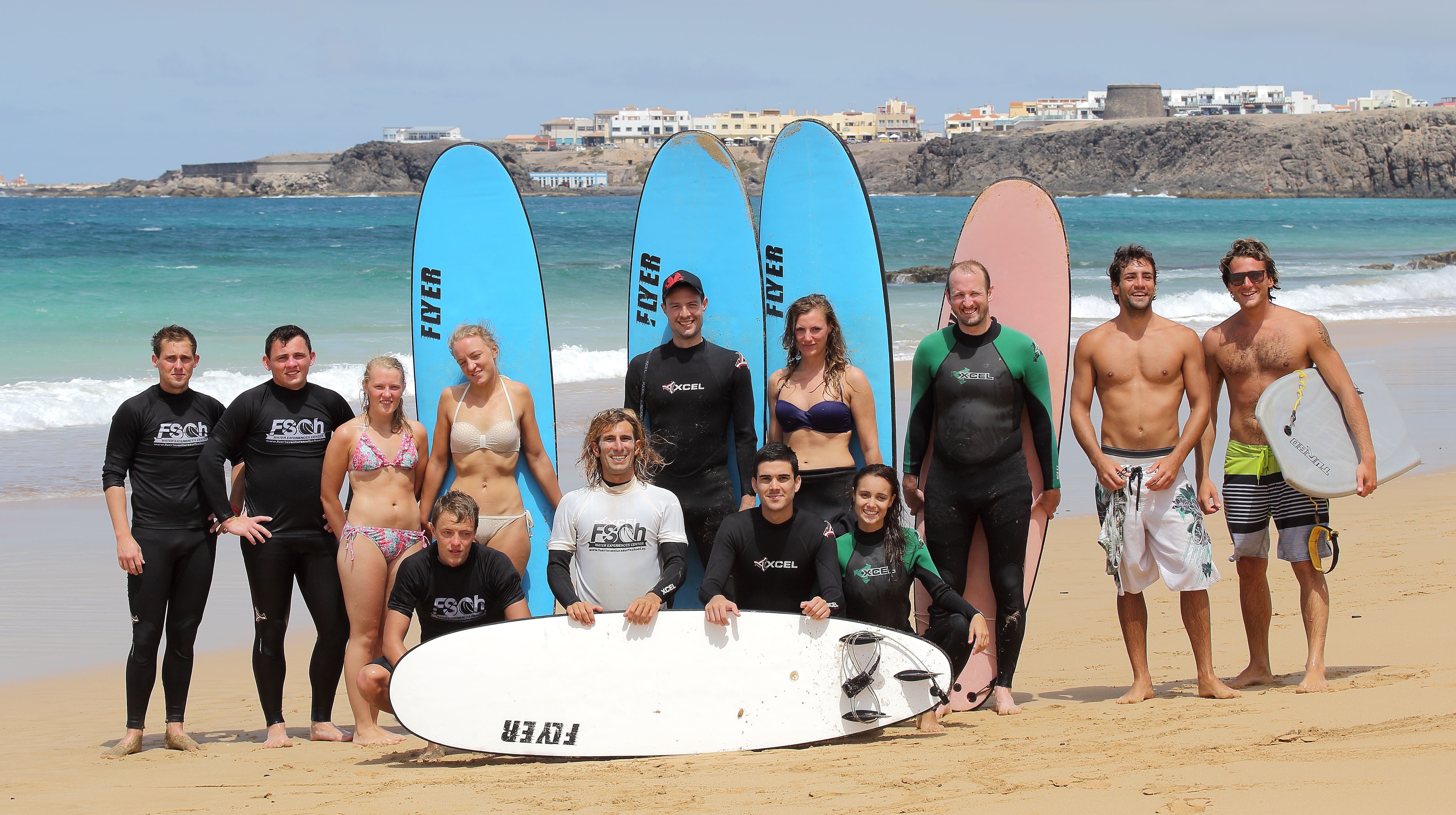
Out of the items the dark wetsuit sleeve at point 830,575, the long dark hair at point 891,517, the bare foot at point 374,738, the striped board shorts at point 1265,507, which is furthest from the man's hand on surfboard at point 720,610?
the striped board shorts at point 1265,507

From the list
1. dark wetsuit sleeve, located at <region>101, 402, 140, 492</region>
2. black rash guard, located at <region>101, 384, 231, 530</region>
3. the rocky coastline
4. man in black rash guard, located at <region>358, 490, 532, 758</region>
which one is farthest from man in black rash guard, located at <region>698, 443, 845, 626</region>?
the rocky coastline

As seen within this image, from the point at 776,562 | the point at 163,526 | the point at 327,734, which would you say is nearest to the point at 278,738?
the point at 327,734

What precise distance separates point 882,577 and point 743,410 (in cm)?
78

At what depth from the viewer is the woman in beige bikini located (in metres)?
3.79

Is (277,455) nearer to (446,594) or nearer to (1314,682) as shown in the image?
(446,594)

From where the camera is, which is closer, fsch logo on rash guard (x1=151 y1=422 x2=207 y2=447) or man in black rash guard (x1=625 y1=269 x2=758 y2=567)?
fsch logo on rash guard (x1=151 y1=422 x2=207 y2=447)

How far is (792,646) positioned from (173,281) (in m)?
21.6

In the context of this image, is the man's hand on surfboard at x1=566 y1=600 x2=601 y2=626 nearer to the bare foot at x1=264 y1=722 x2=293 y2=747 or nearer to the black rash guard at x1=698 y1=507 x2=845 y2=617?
the black rash guard at x1=698 y1=507 x2=845 y2=617

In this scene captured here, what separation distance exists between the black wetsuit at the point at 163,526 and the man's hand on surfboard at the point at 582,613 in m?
1.13

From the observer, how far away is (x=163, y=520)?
3484 millimetres

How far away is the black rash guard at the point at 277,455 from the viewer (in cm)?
349

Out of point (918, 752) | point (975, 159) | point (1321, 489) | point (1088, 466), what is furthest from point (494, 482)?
point (975, 159)

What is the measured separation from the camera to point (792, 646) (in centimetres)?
334

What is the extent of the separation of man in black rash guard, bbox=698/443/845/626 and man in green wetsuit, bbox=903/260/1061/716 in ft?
1.29
